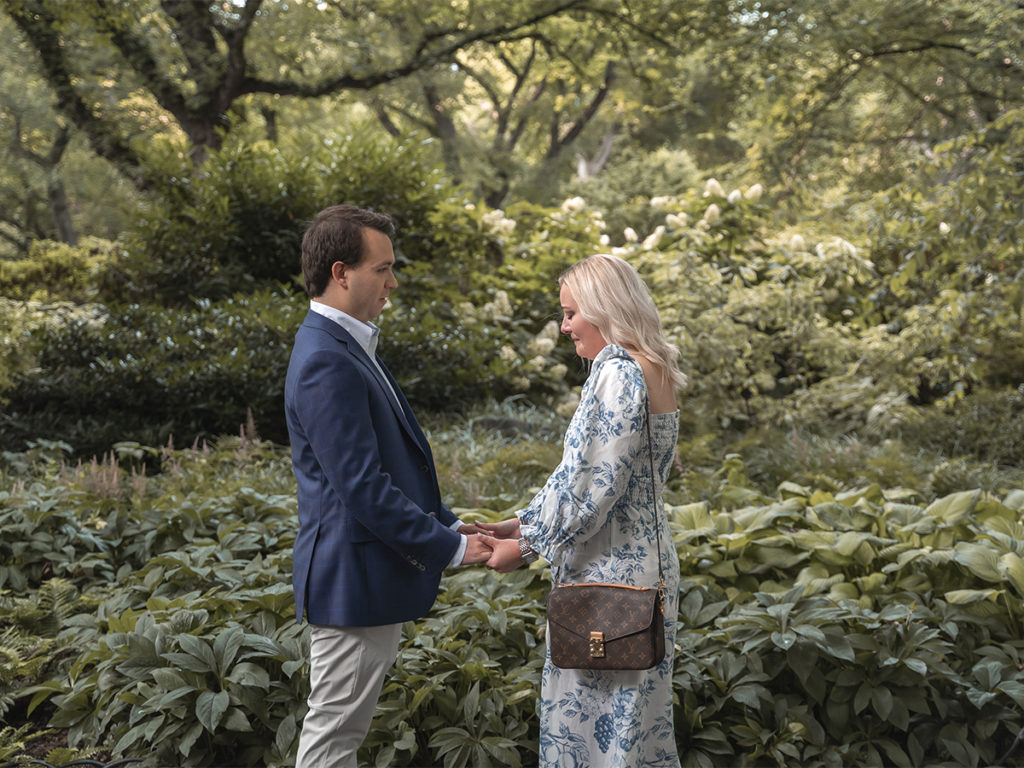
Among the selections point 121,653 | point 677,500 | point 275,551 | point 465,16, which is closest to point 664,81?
point 465,16

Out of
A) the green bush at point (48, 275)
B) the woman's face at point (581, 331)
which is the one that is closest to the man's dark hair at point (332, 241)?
the woman's face at point (581, 331)

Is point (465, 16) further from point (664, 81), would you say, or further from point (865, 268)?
point (865, 268)

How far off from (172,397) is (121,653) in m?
4.47

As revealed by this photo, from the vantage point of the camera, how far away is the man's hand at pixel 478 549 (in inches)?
91.5

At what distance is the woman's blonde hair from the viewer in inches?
91.3

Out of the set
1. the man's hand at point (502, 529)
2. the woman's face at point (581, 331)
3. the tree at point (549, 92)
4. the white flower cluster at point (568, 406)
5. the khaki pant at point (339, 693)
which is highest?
the tree at point (549, 92)

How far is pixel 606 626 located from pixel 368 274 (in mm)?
1140

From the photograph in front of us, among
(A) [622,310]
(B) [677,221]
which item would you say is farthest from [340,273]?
(B) [677,221]

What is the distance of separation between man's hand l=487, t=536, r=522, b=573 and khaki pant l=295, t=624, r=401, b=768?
360 mm

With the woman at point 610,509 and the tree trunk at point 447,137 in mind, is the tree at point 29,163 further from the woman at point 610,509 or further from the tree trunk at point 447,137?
the woman at point 610,509

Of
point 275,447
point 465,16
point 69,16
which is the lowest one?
point 275,447

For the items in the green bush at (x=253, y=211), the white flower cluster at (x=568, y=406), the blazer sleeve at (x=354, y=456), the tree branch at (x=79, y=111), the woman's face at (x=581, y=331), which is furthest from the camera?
the tree branch at (x=79, y=111)

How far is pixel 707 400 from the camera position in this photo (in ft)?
24.2

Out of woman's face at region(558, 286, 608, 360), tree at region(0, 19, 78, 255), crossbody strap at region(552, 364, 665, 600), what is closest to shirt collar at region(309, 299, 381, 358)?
woman's face at region(558, 286, 608, 360)
